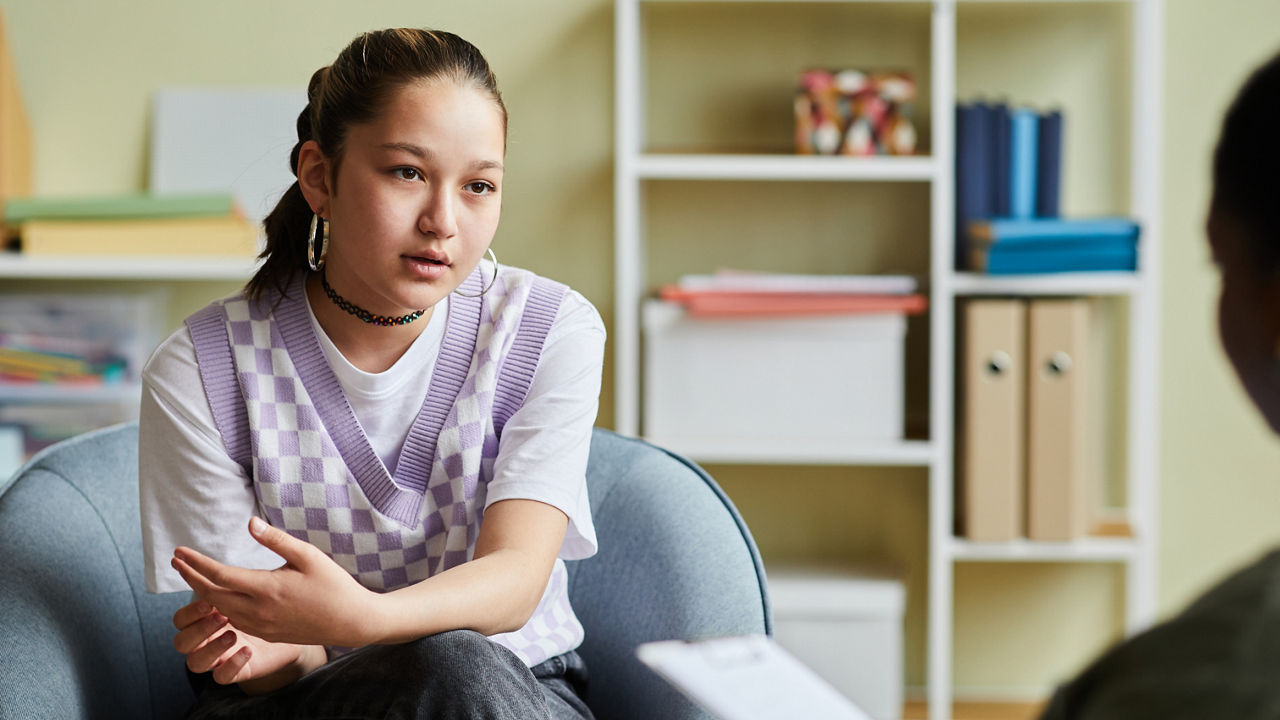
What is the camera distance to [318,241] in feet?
3.82

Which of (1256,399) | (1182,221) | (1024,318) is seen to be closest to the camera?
(1256,399)

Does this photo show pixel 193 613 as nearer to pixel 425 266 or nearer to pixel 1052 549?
pixel 425 266

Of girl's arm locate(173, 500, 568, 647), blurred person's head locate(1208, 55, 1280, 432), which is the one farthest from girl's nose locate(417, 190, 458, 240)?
blurred person's head locate(1208, 55, 1280, 432)

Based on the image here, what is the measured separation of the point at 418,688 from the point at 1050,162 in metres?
1.54

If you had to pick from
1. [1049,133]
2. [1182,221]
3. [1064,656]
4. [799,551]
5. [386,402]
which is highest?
[1049,133]

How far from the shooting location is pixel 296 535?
1152mm

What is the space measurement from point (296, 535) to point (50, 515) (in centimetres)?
31

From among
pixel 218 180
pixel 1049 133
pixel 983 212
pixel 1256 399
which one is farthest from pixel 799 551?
pixel 1256 399

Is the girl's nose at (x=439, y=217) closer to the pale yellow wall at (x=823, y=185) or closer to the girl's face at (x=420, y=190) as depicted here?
the girl's face at (x=420, y=190)

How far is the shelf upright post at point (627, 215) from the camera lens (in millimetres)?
2105

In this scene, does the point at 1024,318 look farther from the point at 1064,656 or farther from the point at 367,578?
the point at 367,578

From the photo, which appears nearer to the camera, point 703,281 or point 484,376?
point 484,376

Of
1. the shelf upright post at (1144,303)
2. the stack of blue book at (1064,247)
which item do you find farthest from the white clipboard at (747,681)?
the shelf upright post at (1144,303)

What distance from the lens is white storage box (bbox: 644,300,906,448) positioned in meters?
2.10
